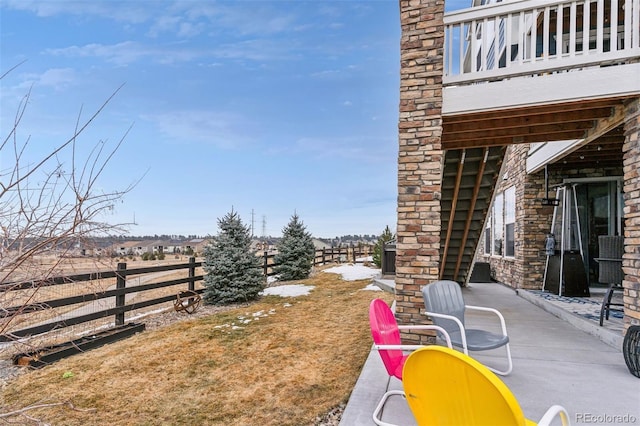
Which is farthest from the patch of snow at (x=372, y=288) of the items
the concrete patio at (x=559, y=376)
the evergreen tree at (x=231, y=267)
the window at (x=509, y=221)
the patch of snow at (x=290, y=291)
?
the concrete patio at (x=559, y=376)

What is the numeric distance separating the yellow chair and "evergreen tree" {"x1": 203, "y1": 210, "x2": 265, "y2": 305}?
245 inches

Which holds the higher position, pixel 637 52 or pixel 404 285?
pixel 637 52

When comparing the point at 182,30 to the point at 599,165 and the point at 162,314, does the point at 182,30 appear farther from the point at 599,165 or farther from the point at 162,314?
the point at 599,165

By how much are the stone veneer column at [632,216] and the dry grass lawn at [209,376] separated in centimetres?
271

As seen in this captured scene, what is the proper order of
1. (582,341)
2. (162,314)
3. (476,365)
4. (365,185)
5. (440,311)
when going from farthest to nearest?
(365,185) → (162,314) → (582,341) → (440,311) → (476,365)

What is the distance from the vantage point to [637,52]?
131 inches

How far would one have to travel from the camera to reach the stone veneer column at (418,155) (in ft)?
11.5

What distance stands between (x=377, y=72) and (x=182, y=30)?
5.64 metres

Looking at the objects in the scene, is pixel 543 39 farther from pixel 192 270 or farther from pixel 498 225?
pixel 192 270

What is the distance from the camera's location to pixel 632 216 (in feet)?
10.9

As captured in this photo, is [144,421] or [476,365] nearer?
[476,365]

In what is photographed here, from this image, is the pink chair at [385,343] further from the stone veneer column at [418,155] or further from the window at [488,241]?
the window at [488,241]

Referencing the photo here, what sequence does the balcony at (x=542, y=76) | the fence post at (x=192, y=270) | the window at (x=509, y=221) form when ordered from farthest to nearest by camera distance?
the window at (x=509, y=221) < the fence post at (x=192, y=270) < the balcony at (x=542, y=76)

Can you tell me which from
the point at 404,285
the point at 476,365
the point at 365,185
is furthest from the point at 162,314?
the point at 365,185
